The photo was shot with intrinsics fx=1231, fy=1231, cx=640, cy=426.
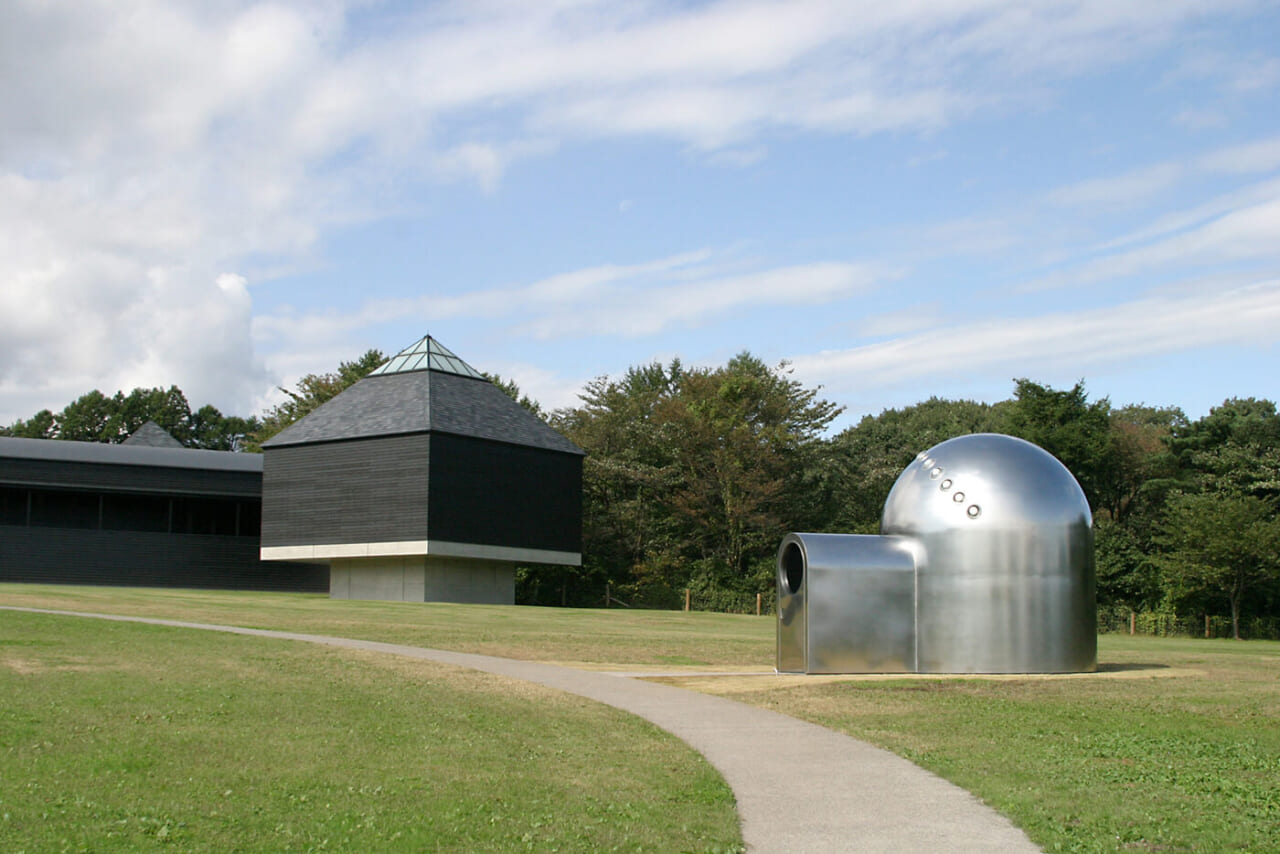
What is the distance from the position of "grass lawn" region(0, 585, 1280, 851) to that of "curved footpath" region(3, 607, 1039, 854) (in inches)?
13.2

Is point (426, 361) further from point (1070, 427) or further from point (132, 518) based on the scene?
point (1070, 427)

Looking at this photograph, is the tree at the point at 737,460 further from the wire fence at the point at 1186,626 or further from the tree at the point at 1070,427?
the wire fence at the point at 1186,626

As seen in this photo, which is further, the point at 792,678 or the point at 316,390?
the point at 316,390

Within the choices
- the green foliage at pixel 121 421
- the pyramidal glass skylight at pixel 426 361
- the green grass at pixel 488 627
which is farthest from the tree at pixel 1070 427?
the green foliage at pixel 121 421

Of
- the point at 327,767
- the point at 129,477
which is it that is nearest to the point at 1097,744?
the point at 327,767

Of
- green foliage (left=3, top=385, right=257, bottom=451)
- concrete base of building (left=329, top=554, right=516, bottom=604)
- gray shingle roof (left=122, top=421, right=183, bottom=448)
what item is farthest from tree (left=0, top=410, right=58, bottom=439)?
concrete base of building (left=329, top=554, right=516, bottom=604)

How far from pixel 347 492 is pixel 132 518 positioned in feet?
34.7

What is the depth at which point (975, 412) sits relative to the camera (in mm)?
82562

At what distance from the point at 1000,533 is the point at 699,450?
38.8 m

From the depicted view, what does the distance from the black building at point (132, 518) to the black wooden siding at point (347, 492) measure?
4126 mm

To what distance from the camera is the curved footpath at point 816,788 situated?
323 inches

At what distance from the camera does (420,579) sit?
4875 cm

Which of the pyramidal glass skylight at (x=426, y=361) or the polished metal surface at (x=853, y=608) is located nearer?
the polished metal surface at (x=853, y=608)

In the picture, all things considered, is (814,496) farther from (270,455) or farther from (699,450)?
(270,455)
